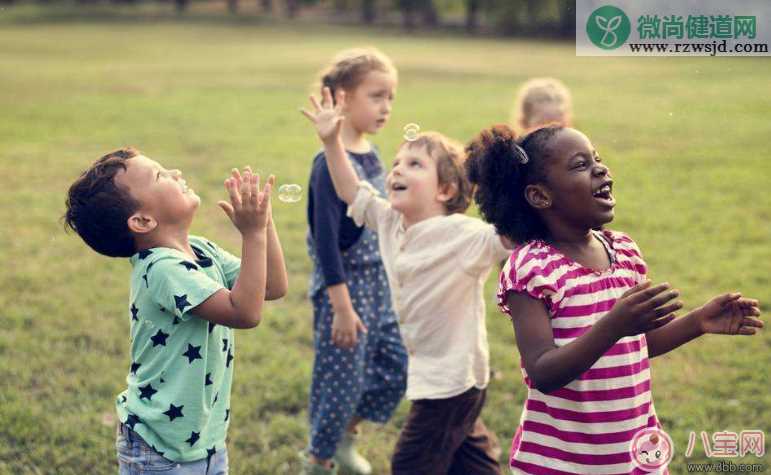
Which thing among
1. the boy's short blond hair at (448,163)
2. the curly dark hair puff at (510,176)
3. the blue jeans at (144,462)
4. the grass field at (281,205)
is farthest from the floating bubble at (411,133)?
the grass field at (281,205)

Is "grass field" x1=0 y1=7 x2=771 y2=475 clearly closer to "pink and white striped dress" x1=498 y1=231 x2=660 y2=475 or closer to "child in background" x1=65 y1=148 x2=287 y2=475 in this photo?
"child in background" x1=65 y1=148 x2=287 y2=475

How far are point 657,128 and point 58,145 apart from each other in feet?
32.1

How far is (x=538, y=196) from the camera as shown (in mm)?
2645

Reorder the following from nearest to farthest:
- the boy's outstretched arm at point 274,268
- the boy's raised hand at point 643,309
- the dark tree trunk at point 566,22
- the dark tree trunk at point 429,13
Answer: the boy's raised hand at point 643,309 → the boy's outstretched arm at point 274,268 → the dark tree trunk at point 566,22 → the dark tree trunk at point 429,13

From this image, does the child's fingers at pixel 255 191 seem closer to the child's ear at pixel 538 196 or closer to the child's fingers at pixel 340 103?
the child's ear at pixel 538 196

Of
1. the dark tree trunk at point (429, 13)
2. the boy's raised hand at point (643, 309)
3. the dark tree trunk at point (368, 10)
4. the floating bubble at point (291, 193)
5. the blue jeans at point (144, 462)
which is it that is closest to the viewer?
the boy's raised hand at point (643, 309)

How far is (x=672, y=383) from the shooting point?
5.05 metres

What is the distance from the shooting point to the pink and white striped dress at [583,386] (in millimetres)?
2512

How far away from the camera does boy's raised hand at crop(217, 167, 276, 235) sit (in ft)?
8.48

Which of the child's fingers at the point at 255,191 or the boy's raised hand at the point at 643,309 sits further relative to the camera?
the child's fingers at the point at 255,191

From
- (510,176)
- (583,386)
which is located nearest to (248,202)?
(510,176)

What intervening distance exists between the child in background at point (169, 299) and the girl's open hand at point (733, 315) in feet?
4.25

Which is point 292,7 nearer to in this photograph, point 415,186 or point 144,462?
point 415,186

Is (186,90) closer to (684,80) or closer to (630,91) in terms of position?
(630,91)
